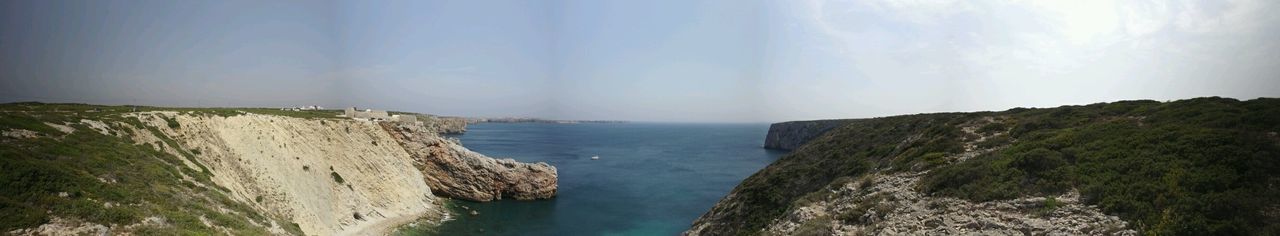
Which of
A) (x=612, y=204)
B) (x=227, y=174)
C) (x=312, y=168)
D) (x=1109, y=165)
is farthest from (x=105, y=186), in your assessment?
(x=612, y=204)

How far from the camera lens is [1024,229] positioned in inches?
501

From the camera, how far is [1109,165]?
47.2 ft

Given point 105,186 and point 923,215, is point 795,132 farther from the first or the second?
point 105,186

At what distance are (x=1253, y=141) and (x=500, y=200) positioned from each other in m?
39.0

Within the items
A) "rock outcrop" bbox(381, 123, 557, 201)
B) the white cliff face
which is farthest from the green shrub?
"rock outcrop" bbox(381, 123, 557, 201)

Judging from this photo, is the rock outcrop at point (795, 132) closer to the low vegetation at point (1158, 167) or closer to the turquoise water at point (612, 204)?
the turquoise water at point (612, 204)

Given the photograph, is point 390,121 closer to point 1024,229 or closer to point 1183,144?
point 1024,229

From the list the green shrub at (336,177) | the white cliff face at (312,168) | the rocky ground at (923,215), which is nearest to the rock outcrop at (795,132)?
the white cliff face at (312,168)

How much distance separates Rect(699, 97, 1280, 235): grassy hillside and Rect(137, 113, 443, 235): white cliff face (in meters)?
20.2

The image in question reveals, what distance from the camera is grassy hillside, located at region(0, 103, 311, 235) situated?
13.6m

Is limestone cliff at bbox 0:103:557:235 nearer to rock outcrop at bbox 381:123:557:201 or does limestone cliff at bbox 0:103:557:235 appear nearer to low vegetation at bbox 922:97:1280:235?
rock outcrop at bbox 381:123:557:201

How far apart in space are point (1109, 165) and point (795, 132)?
95.4 metres

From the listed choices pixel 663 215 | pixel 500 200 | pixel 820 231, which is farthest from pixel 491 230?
pixel 820 231

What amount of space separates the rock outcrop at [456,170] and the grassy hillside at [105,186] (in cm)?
1721
